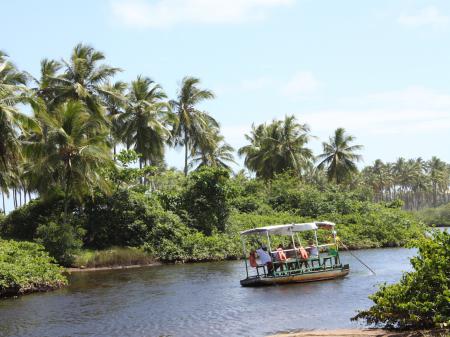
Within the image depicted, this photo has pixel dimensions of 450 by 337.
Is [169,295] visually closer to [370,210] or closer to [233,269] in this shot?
[233,269]

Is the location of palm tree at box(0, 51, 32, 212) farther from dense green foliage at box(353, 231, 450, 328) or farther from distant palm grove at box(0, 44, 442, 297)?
dense green foliage at box(353, 231, 450, 328)

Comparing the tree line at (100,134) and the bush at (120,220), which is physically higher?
the tree line at (100,134)

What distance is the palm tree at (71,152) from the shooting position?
1345 inches

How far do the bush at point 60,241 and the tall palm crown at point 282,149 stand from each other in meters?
33.4

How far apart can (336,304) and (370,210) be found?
35530mm

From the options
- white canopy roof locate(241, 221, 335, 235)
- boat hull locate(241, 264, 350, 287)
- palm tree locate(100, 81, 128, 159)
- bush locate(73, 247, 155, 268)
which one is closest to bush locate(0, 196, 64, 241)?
bush locate(73, 247, 155, 268)

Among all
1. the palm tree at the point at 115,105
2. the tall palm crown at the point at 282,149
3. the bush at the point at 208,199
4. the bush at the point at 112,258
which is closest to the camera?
the bush at the point at 112,258

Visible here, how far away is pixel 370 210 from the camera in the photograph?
52.7 m

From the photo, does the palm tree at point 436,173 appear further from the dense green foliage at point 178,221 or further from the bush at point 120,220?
the bush at point 120,220

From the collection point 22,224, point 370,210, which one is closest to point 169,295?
point 22,224

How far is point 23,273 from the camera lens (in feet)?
79.8

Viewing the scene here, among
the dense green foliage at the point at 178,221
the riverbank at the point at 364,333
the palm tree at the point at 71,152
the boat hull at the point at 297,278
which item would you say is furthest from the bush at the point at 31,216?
the riverbank at the point at 364,333

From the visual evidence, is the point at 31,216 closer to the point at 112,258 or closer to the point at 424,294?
the point at 112,258

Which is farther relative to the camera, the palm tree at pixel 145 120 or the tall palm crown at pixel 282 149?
the tall palm crown at pixel 282 149
